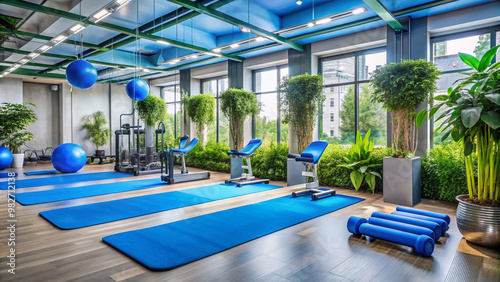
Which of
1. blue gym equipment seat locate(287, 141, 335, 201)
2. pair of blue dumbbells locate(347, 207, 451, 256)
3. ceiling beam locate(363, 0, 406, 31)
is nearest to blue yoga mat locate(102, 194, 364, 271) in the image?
blue gym equipment seat locate(287, 141, 335, 201)

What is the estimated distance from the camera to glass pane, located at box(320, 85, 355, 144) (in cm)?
711

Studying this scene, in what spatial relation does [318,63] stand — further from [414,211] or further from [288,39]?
[414,211]

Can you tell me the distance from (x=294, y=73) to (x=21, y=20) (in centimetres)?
605

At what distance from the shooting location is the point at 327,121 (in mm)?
7504

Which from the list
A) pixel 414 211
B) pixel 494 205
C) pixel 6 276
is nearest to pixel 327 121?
pixel 414 211

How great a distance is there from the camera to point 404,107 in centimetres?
507

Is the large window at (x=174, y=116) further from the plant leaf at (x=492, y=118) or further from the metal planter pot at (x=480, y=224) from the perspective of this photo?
the plant leaf at (x=492, y=118)

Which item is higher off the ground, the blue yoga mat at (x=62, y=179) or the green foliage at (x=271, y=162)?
the green foliage at (x=271, y=162)

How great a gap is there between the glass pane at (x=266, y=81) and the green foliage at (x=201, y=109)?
4.81ft

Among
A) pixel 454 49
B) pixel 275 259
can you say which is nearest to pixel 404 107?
pixel 454 49

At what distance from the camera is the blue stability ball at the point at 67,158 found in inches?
309

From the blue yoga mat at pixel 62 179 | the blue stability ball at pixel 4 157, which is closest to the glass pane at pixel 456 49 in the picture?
the blue yoga mat at pixel 62 179

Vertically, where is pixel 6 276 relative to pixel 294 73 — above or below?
below

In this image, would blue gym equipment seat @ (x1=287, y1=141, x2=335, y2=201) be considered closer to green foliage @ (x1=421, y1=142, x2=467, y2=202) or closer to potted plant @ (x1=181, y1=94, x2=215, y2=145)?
green foliage @ (x1=421, y1=142, x2=467, y2=202)
